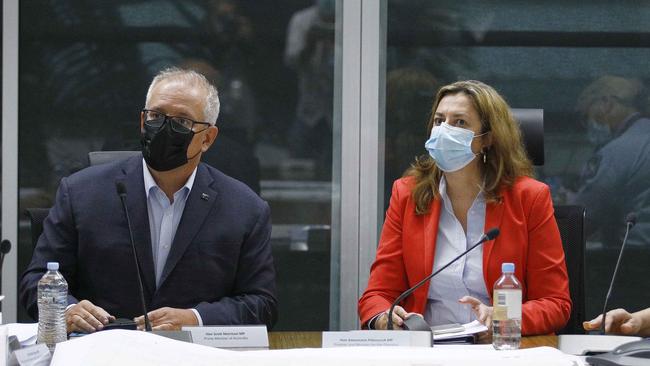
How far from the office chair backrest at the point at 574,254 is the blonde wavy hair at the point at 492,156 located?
7.1 inches

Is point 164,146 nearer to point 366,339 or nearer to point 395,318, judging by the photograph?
point 395,318

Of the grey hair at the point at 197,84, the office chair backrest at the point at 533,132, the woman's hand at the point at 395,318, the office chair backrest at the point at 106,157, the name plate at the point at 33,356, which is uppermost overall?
the grey hair at the point at 197,84

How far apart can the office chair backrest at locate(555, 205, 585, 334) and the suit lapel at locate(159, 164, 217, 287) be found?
43.9 inches

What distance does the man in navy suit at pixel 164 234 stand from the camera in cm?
296

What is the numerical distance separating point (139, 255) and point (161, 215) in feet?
0.47

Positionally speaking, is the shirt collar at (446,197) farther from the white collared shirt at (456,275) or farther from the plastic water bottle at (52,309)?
the plastic water bottle at (52,309)

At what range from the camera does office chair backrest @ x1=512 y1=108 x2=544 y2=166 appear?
3.26m

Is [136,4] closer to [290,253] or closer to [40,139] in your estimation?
[40,139]

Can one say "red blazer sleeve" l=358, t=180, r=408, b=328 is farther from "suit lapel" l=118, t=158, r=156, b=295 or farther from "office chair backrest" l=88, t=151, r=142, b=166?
"office chair backrest" l=88, t=151, r=142, b=166

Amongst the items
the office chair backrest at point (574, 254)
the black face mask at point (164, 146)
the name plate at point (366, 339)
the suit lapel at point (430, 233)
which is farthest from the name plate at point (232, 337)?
the office chair backrest at point (574, 254)

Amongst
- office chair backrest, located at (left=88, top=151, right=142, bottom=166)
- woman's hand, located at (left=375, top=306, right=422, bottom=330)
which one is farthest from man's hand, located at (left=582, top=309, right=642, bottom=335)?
office chair backrest, located at (left=88, top=151, right=142, bottom=166)

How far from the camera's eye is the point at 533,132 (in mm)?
3285

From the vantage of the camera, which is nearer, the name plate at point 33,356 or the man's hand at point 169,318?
the name plate at point 33,356

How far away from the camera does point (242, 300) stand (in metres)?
2.98
